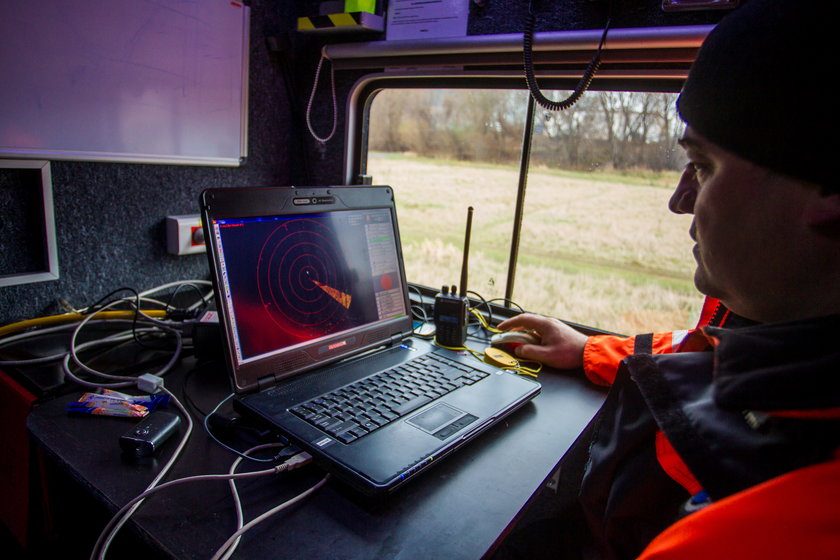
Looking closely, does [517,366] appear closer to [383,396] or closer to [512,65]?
[383,396]

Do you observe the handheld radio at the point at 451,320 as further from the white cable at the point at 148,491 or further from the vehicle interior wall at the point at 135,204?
the vehicle interior wall at the point at 135,204

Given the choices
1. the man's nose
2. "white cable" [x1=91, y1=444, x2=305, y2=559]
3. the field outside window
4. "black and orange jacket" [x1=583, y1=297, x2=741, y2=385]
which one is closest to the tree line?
the field outside window

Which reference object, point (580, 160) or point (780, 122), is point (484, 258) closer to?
point (580, 160)

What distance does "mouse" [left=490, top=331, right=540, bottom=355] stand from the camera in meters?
1.02

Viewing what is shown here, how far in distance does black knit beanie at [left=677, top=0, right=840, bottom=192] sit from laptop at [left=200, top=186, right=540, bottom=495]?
472mm

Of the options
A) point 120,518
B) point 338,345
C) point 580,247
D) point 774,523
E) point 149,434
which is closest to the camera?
point 774,523

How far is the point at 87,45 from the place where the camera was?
3.02 feet

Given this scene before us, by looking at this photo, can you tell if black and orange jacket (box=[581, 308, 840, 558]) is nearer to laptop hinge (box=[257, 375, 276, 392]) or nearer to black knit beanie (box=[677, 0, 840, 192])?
black knit beanie (box=[677, 0, 840, 192])

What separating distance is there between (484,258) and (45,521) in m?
1.06

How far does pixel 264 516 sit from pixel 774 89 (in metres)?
0.66

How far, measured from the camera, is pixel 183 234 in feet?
3.71

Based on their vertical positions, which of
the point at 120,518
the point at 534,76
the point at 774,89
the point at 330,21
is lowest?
the point at 120,518

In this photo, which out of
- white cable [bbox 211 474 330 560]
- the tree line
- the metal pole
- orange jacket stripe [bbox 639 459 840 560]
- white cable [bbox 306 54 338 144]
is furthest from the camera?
white cable [bbox 306 54 338 144]

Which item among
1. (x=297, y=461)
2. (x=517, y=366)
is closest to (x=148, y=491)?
(x=297, y=461)
